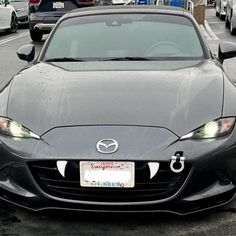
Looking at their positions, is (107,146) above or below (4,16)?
above

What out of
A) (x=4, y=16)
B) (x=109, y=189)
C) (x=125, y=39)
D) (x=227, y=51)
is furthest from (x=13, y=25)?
(x=109, y=189)

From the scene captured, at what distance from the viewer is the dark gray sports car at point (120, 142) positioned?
3.22 meters

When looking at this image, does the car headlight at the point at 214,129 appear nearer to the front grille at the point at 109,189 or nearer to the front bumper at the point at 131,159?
the front bumper at the point at 131,159

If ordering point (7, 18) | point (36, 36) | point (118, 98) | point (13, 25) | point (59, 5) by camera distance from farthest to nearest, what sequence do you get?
point (13, 25), point (7, 18), point (36, 36), point (59, 5), point (118, 98)


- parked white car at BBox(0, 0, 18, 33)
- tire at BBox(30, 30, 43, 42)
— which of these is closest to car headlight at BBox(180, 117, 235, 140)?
tire at BBox(30, 30, 43, 42)

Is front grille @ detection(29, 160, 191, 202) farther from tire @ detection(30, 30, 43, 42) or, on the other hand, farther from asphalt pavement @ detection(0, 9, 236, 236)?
tire @ detection(30, 30, 43, 42)

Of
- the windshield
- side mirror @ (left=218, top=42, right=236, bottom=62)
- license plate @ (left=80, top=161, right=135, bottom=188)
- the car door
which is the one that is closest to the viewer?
license plate @ (left=80, top=161, right=135, bottom=188)

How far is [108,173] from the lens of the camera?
3.20 meters

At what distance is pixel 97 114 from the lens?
11.5 feet

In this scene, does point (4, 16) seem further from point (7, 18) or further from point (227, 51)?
point (227, 51)

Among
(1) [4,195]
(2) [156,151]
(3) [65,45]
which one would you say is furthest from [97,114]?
(3) [65,45]

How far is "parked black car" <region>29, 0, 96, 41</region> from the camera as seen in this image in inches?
547

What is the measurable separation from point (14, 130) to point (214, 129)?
4.12 ft

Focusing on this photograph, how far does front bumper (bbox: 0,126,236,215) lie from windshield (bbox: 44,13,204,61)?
149cm
